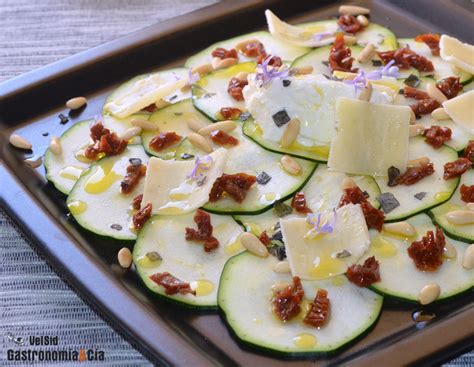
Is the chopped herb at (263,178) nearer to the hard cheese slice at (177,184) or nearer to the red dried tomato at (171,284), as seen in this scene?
the hard cheese slice at (177,184)

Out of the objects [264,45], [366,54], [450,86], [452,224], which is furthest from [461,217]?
[264,45]

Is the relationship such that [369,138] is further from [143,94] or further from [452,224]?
[143,94]

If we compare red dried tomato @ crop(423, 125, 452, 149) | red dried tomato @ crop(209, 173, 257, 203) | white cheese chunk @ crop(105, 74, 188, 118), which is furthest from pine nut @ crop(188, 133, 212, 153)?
red dried tomato @ crop(423, 125, 452, 149)

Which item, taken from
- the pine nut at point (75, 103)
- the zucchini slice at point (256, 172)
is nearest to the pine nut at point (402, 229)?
the zucchini slice at point (256, 172)

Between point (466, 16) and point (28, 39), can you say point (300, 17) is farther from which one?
point (28, 39)

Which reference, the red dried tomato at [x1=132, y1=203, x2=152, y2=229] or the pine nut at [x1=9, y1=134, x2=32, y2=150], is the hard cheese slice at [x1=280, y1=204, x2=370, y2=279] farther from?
the pine nut at [x1=9, y1=134, x2=32, y2=150]

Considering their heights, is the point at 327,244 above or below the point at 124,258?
above

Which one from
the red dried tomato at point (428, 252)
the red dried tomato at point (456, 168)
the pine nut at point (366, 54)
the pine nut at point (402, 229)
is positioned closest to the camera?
the red dried tomato at point (428, 252)
